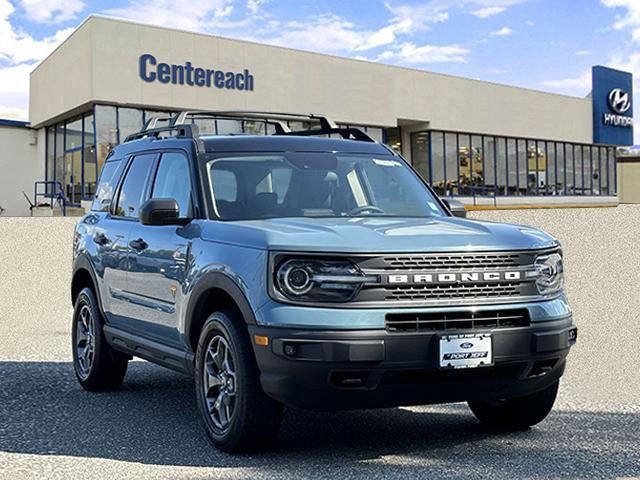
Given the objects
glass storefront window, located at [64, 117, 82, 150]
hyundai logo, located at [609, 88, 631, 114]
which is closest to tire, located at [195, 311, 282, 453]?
glass storefront window, located at [64, 117, 82, 150]

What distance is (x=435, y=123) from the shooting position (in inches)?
1688

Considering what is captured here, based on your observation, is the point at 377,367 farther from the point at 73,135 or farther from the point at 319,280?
the point at 73,135

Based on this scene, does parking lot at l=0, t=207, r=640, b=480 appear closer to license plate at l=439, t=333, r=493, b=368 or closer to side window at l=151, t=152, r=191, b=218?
license plate at l=439, t=333, r=493, b=368

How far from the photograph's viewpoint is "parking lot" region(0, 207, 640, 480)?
5.06 meters

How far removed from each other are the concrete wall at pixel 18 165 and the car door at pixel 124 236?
103 ft

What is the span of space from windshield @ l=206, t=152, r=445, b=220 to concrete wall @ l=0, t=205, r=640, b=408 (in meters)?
2.12

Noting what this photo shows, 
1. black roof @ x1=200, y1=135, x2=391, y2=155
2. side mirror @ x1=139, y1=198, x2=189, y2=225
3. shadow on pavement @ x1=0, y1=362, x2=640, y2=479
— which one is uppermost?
black roof @ x1=200, y1=135, x2=391, y2=155

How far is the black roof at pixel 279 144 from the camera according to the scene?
21.3ft

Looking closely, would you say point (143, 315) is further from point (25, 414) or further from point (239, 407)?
point (239, 407)

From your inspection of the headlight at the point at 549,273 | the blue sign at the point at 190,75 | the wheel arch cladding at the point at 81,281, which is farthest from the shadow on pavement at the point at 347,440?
the blue sign at the point at 190,75

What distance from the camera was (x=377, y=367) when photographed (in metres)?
4.82

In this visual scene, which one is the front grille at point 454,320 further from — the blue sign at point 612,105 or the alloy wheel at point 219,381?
the blue sign at point 612,105

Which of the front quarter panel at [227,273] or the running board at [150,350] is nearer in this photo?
the front quarter panel at [227,273]

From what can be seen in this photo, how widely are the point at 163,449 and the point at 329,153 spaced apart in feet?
7.86
